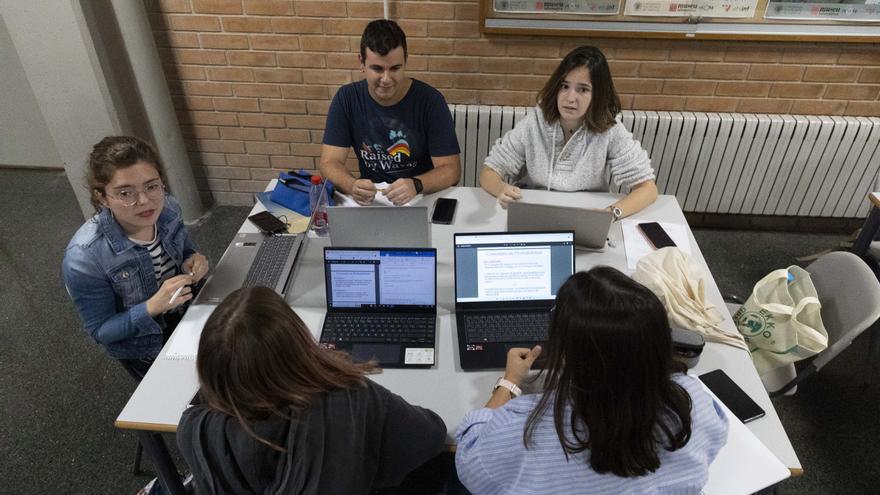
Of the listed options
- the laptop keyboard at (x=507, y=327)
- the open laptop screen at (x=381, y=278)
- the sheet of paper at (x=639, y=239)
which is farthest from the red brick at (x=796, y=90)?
the open laptop screen at (x=381, y=278)

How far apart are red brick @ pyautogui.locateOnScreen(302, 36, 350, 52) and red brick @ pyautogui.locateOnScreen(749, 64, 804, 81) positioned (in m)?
2.26

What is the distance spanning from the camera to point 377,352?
1.46 m

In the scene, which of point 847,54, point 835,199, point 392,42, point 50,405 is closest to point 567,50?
point 392,42

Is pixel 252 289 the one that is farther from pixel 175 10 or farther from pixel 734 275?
pixel 734 275

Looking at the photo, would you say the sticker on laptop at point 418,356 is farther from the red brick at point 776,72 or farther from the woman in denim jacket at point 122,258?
the red brick at point 776,72

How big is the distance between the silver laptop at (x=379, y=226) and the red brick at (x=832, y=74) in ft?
8.36

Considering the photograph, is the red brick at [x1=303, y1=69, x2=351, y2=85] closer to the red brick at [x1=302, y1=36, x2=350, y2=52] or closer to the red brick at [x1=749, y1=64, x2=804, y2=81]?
the red brick at [x1=302, y1=36, x2=350, y2=52]

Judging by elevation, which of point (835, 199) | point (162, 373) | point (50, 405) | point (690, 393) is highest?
point (690, 393)

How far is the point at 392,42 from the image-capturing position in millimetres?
2031

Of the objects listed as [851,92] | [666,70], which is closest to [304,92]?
[666,70]

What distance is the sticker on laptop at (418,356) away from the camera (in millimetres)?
1427

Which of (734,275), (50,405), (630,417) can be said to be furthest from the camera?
(734,275)

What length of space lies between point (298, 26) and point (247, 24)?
289 mm

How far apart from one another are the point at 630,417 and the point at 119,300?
4.94 feet
